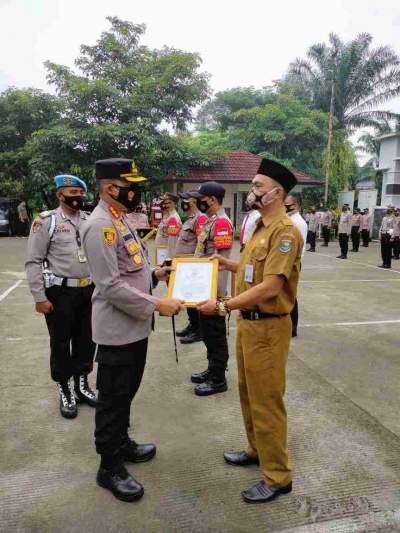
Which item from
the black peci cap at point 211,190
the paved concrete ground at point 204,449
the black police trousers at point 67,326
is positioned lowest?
the paved concrete ground at point 204,449

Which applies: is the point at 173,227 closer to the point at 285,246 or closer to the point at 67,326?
the point at 67,326

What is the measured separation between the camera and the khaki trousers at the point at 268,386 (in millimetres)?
2391

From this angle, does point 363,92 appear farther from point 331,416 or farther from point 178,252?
point 331,416

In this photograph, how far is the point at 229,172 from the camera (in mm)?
20188

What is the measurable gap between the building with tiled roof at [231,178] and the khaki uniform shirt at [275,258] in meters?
17.1

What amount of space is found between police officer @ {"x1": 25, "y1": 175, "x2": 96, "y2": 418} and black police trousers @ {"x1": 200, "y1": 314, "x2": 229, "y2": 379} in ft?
3.49

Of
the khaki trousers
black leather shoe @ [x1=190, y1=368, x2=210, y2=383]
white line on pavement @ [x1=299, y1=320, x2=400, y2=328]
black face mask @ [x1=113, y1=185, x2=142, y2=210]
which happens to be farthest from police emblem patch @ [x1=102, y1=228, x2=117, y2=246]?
white line on pavement @ [x1=299, y1=320, x2=400, y2=328]

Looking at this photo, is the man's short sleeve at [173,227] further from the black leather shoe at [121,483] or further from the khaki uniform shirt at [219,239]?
the black leather shoe at [121,483]

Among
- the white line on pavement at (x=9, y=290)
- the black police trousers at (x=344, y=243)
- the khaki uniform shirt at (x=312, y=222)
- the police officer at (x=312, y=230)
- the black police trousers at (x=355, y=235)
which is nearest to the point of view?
the white line on pavement at (x=9, y=290)

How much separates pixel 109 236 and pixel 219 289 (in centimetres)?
191

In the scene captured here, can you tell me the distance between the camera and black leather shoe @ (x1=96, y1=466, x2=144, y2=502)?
2.45 metres

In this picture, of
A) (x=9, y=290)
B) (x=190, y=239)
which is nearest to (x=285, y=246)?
(x=190, y=239)

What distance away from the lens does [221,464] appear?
2.81 metres

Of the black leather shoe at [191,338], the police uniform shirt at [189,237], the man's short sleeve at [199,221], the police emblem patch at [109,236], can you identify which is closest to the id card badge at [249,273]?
the police emblem patch at [109,236]
